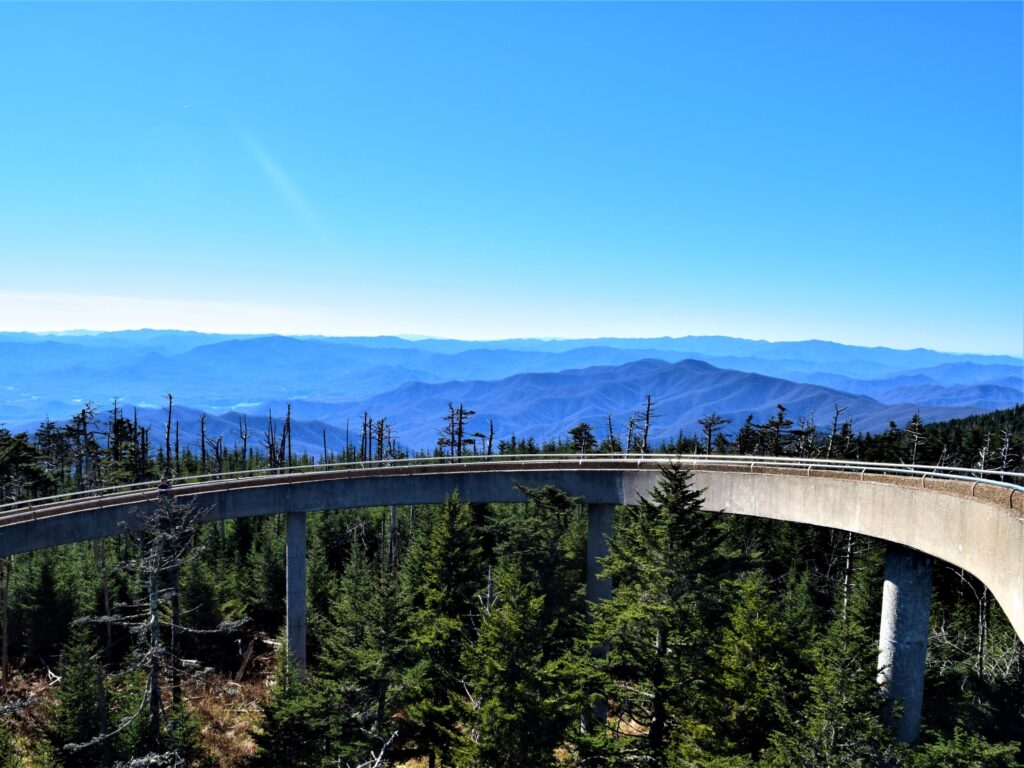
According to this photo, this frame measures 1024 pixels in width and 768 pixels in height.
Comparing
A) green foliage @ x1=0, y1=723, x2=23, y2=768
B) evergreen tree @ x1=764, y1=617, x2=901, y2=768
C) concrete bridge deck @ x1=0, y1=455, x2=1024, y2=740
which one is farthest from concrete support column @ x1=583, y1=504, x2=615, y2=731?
green foliage @ x1=0, y1=723, x2=23, y2=768

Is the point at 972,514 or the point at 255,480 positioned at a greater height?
the point at 972,514

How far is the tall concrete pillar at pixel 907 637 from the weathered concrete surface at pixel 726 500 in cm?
136

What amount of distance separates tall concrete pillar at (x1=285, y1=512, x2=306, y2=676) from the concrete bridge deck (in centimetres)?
5

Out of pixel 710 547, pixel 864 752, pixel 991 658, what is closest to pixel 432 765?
pixel 710 547

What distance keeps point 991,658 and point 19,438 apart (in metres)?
74.2

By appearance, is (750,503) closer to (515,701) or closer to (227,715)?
(515,701)

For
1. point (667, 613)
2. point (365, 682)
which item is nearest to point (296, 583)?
point (365, 682)

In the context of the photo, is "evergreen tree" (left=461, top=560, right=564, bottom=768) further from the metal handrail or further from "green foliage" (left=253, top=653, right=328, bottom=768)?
the metal handrail

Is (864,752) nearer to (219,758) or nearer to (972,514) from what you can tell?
(972,514)

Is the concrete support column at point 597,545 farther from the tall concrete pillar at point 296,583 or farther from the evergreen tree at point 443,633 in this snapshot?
the tall concrete pillar at point 296,583

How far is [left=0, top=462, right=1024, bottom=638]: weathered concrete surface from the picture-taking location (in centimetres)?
1652

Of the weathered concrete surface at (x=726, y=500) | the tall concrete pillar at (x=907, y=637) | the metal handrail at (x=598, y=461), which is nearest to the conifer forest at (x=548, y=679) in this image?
the tall concrete pillar at (x=907, y=637)

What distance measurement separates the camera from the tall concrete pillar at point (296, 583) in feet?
109

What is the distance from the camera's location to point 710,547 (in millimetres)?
22938
